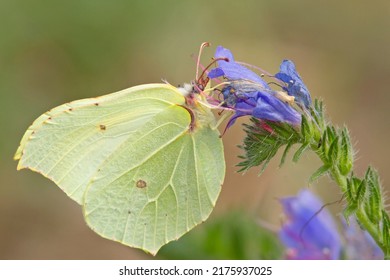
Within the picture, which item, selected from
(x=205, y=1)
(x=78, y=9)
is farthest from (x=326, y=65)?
(x=78, y=9)

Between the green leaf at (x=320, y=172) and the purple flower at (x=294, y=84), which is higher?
the purple flower at (x=294, y=84)

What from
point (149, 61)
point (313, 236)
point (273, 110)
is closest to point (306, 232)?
point (313, 236)

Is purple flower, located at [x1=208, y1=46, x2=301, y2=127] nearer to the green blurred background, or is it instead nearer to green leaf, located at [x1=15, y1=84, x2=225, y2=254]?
green leaf, located at [x1=15, y1=84, x2=225, y2=254]

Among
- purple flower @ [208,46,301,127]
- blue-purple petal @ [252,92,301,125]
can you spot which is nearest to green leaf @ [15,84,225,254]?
purple flower @ [208,46,301,127]

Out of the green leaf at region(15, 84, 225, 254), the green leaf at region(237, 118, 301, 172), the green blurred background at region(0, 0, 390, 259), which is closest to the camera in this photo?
the green leaf at region(237, 118, 301, 172)

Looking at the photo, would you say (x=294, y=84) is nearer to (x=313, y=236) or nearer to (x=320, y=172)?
(x=320, y=172)

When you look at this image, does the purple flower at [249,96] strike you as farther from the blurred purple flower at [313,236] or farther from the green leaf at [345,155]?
the blurred purple flower at [313,236]

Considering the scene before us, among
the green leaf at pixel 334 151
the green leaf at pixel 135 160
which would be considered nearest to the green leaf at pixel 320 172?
the green leaf at pixel 334 151
